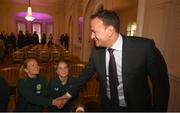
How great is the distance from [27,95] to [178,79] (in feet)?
6.95

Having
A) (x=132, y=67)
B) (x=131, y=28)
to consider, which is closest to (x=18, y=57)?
(x=131, y=28)

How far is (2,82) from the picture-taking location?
2400mm

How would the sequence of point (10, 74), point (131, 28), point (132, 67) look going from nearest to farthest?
point (132, 67)
point (10, 74)
point (131, 28)

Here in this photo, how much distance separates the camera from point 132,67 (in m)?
1.86

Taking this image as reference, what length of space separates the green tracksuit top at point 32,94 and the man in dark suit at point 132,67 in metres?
0.99

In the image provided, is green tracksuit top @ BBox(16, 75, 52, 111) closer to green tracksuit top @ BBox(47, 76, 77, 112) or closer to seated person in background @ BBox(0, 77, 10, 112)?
green tracksuit top @ BBox(47, 76, 77, 112)

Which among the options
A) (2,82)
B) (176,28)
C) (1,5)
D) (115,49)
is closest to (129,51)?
(115,49)

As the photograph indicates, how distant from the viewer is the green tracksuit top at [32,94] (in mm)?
2596

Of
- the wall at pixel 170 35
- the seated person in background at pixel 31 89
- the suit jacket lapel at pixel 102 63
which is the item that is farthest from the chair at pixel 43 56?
the suit jacket lapel at pixel 102 63

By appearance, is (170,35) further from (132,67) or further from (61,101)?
(61,101)

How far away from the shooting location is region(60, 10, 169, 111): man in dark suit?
1.79 metres

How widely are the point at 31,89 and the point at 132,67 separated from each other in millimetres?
1408

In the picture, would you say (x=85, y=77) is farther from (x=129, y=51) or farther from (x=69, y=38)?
(x=69, y=38)

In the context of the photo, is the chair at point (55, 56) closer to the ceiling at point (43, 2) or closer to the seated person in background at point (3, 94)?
the seated person in background at point (3, 94)
